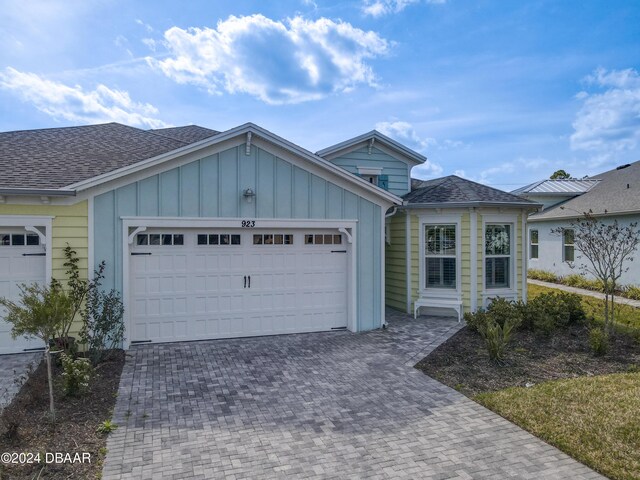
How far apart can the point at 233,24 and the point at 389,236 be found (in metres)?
7.02

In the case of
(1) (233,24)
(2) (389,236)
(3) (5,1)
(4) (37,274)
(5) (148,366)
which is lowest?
(5) (148,366)

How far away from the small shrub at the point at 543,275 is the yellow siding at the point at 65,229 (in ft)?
58.6

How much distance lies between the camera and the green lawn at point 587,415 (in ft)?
13.5

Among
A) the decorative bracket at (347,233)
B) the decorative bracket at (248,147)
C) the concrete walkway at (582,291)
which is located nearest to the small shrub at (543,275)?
the concrete walkway at (582,291)

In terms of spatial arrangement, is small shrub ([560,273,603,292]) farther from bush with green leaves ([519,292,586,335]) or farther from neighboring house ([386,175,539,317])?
bush with green leaves ([519,292,586,335])

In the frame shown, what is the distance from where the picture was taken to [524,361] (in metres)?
7.16

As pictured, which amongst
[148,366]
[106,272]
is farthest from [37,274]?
[148,366]

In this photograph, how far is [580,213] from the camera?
55.7ft

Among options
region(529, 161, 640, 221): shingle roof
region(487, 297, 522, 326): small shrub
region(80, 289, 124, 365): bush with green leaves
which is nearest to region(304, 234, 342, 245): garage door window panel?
region(487, 297, 522, 326): small shrub

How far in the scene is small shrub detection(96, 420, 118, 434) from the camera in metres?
4.53

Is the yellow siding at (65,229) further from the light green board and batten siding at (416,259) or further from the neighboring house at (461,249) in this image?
the light green board and batten siding at (416,259)

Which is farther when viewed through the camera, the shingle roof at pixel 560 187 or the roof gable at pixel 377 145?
the shingle roof at pixel 560 187

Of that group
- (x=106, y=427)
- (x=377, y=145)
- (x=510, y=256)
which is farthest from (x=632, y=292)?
(x=106, y=427)

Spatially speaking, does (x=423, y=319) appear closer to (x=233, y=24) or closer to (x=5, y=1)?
(x=233, y=24)
